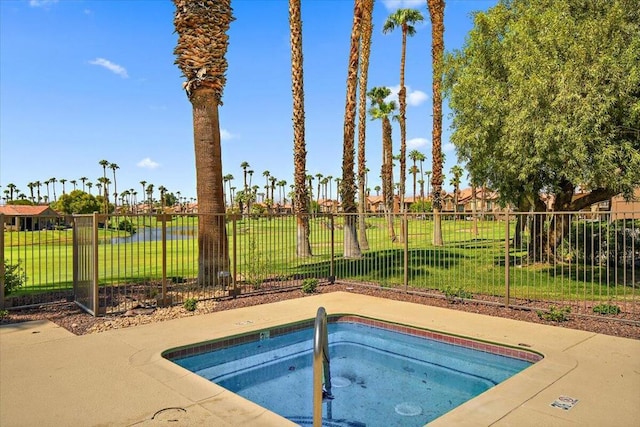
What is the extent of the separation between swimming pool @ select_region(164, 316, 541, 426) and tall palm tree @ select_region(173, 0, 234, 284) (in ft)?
12.5

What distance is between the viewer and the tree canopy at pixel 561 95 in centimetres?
1104

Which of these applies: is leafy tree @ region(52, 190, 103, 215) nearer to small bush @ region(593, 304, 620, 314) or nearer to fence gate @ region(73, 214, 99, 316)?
fence gate @ region(73, 214, 99, 316)

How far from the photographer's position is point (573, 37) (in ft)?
38.8

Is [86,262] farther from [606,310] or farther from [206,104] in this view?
[606,310]

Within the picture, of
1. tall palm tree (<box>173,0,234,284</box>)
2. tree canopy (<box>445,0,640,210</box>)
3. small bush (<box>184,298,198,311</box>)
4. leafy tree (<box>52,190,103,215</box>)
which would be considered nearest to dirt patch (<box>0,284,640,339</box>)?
small bush (<box>184,298,198,311</box>)

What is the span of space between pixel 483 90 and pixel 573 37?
2.64 metres

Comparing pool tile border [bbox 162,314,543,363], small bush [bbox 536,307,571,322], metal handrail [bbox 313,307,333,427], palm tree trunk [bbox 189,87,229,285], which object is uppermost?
palm tree trunk [bbox 189,87,229,285]

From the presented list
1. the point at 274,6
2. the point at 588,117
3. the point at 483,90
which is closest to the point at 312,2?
the point at 274,6

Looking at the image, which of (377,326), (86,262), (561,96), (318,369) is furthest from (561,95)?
(86,262)

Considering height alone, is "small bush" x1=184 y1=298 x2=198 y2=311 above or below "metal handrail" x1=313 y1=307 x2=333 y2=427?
below

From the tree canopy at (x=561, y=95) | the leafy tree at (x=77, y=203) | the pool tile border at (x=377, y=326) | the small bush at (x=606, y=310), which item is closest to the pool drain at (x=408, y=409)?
the pool tile border at (x=377, y=326)

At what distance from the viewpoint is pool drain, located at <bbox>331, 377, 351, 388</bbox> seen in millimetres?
5809

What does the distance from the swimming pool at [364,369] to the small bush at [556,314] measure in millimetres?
2270

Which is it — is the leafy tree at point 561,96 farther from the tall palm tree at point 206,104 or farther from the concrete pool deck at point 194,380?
the tall palm tree at point 206,104
